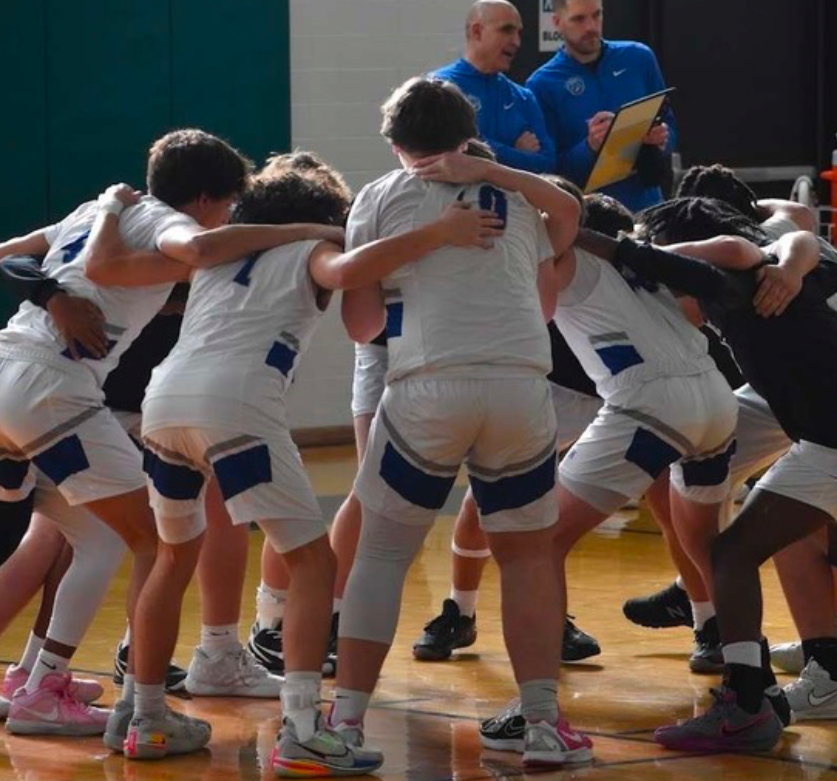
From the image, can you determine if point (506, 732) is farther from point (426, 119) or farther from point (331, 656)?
point (426, 119)

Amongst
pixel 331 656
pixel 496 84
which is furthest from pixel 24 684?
pixel 496 84

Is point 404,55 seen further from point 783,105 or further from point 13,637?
point 13,637

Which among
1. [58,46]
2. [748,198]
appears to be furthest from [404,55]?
[748,198]

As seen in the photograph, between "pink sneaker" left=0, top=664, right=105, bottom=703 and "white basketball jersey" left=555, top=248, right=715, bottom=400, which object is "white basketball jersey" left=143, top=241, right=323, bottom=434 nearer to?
"white basketball jersey" left=555, top=248, right=715, bottom=400

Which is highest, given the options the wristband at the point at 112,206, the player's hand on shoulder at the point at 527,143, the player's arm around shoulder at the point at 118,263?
the wristband at the point at 112,206

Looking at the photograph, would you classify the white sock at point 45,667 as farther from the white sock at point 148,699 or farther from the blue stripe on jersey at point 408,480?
the blue stripe on jersey at point 408,480

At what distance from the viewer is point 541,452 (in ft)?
16.1

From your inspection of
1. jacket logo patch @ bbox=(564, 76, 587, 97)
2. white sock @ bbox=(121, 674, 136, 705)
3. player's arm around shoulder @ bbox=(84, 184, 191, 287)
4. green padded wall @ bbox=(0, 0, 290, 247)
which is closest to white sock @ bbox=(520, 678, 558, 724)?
white sock @ bbox=(121, 674, 136, 705)

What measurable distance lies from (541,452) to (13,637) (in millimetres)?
2385

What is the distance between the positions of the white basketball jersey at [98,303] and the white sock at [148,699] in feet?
2.69

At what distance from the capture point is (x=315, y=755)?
477 centimetres

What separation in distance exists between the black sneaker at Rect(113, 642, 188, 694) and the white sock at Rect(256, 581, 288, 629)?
32 centimetres

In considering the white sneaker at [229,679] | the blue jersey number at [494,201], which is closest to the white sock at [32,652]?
the white sneaker at [229,679]

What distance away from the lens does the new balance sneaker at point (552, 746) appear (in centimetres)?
486
